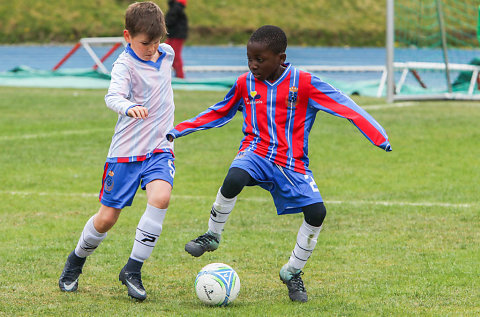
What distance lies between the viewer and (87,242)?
4844 mm

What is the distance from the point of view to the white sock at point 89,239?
4.82m

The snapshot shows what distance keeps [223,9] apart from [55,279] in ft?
178

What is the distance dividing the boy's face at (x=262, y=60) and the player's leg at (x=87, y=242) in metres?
1.15

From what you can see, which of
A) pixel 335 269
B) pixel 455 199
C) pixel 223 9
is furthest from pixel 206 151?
pixel 223 9

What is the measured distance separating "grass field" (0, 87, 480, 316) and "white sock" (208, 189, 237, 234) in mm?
403

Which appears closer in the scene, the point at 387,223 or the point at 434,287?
the point at 434,287

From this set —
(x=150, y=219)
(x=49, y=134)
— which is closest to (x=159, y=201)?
(x=150, y=219)

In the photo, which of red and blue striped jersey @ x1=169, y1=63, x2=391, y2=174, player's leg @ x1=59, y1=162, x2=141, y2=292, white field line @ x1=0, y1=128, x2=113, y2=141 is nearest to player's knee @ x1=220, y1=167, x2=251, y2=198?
red and blue striped jersey @ x1=169, y1=63, x2=391, y2=174

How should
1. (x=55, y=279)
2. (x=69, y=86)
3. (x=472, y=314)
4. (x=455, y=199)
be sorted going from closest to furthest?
(x=472, y=314), (x=55, y=279), (x=455, y=199), (x=69, y=86)

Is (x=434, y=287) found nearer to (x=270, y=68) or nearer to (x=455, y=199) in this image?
(x=270, y=68)

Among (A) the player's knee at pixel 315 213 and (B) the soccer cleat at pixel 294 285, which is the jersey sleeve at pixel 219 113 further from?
(B) the soccer cleat at pixel 294 285

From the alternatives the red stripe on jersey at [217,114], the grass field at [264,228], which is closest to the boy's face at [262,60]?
the red stripe on jersey at [217,114]

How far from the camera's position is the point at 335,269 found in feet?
17.5

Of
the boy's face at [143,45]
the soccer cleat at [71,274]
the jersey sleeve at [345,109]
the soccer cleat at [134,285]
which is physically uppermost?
the boy's face at [143,45]
